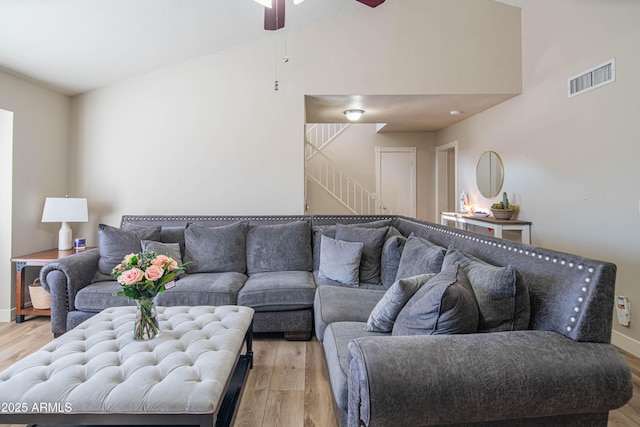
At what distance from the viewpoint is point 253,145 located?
3799 millimetres

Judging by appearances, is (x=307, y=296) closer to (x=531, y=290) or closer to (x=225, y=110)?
(x=531, y=290)

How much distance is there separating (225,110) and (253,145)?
51 cm

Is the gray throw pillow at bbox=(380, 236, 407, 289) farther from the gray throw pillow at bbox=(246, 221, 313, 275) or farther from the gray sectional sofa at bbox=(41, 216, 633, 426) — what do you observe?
the gray throw pillow at bbox=(246, 221, 313, 275)

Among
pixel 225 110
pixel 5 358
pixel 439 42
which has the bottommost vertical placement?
pixel 5 358

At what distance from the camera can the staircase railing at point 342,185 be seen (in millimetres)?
6441

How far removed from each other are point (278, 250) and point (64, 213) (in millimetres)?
2159

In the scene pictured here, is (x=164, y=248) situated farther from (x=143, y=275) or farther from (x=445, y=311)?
(x=445, y=311)

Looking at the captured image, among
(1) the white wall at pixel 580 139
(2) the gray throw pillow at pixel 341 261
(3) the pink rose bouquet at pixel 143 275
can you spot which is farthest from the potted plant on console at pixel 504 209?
(3) the pink rose bouquet at pixel 143 275

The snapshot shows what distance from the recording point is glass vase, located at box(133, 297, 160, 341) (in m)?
1.68

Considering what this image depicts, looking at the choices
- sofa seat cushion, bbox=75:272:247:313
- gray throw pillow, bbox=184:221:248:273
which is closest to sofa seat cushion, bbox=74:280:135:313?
sofa seat cushion, bbox=75:272:247:313

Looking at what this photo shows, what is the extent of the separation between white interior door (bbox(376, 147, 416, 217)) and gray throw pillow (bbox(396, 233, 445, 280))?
168 inches

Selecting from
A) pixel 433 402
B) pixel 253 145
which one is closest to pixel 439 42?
pixel 253 145

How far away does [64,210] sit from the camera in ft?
10.8

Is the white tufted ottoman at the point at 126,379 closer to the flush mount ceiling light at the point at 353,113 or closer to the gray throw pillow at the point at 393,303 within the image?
the gray throw pillow at the point at 393,303
